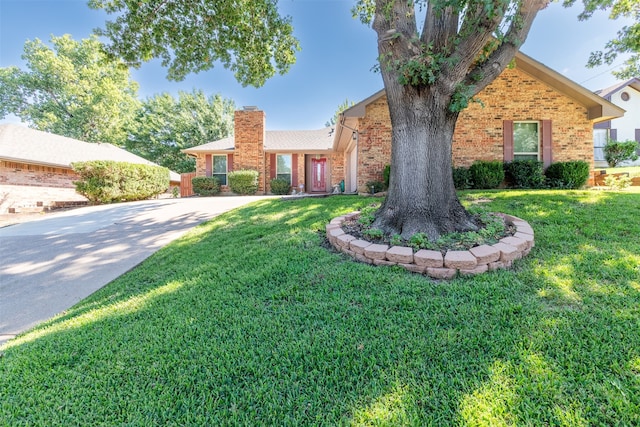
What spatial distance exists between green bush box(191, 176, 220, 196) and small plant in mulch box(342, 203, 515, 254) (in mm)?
12282

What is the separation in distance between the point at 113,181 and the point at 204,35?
24.9 feet

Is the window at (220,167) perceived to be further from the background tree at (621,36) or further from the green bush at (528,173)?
the background tree at (621,36)

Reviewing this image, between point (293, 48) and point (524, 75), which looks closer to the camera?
point (293, 48)

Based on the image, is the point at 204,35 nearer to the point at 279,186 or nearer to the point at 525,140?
the point at 279,186

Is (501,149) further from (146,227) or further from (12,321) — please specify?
(12,321)

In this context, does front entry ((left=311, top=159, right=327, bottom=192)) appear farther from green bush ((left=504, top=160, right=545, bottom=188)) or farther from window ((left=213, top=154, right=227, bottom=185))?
green bush ((left=504, top=160, right=545, bottom=188))

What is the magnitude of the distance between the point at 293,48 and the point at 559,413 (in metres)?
8.92

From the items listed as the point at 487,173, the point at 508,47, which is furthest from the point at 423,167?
the point at 487,173

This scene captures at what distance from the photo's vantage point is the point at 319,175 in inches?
616

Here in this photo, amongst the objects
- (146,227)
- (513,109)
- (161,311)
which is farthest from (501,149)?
(146,227)

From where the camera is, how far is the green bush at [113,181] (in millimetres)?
10508

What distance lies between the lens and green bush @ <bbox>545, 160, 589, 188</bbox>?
8.30 meters

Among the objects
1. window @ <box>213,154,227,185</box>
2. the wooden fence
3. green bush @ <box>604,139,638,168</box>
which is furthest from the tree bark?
green bush @ <box>604,139,638,168</box>

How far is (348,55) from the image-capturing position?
11789 mm
